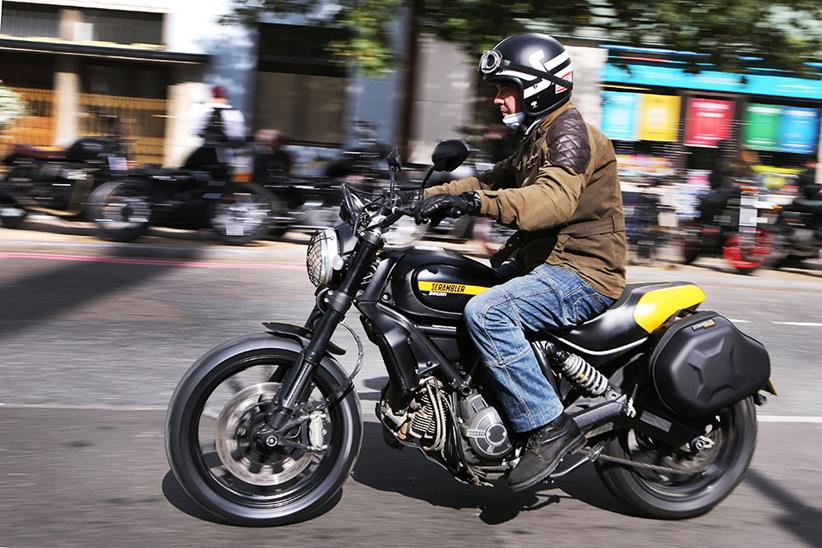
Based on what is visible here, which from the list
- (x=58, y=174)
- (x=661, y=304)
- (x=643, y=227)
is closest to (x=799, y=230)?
(x=643, y=227)

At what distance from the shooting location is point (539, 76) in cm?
404

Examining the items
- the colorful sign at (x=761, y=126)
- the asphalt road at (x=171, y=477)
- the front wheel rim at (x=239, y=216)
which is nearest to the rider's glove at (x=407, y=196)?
the asphalt road at (x=171, y=477)

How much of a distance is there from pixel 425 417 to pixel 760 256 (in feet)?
35.1

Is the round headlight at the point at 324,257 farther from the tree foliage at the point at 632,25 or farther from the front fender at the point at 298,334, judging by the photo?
the tree foliage at the point at 632,25

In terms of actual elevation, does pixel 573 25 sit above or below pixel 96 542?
above

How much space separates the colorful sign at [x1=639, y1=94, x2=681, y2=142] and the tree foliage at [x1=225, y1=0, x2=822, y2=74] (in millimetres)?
4433

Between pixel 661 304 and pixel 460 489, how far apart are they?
1.19 meters

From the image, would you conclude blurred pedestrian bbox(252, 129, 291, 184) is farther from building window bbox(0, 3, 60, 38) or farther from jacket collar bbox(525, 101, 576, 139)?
jacket collar bbox(525, 101, 576, 139)

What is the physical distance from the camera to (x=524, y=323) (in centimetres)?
405

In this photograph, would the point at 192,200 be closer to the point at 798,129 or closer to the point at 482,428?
the point at 482,428

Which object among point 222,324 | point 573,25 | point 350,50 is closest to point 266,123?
point 350,50

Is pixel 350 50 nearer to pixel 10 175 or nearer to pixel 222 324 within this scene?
pixel 10 175

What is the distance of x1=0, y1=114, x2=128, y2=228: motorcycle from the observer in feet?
43.4

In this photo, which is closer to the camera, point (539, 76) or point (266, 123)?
point (539, 76)
